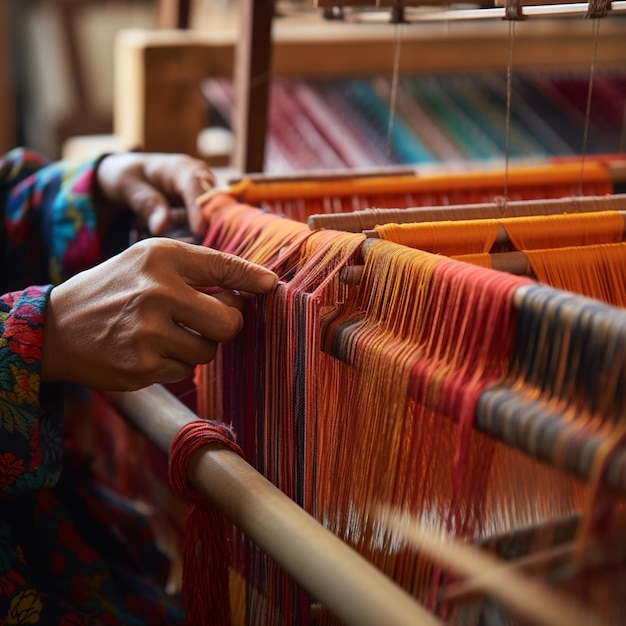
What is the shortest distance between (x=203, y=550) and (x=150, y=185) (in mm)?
478

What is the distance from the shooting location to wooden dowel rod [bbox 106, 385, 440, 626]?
502 millimetres

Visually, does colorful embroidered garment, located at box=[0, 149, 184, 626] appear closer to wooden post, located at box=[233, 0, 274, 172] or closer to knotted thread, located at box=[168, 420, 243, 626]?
knotted thread, located at box=[168, 420, 243, 626]

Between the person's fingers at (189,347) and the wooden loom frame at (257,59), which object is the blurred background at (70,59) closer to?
the wooden loom frame at (257,59)

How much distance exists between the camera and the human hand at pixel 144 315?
0.67m

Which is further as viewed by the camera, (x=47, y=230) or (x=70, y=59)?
(x=70, y=59)

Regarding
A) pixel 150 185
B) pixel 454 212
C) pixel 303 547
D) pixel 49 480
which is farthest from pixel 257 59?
pixel 303 547

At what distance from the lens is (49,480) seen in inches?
28.1

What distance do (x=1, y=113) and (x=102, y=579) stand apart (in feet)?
7.11

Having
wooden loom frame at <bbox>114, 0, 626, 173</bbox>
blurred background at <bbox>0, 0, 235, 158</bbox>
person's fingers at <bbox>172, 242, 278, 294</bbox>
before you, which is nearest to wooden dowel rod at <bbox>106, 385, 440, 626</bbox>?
person's fingers at <bbox>172, 242, 278, 294</bbox>

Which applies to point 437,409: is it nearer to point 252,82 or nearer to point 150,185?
point 150,185

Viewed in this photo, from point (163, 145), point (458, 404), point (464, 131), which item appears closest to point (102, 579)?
point (458, 404)

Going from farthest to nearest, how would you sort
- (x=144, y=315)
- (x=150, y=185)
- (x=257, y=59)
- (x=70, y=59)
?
(x=70, y=59) → (x=257, y=59) → (x=150, y=185) → (x=144, y=315)

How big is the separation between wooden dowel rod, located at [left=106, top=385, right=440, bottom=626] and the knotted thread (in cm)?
2

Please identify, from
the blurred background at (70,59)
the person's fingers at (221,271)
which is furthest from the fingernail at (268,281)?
the blurred background at (70,59)
